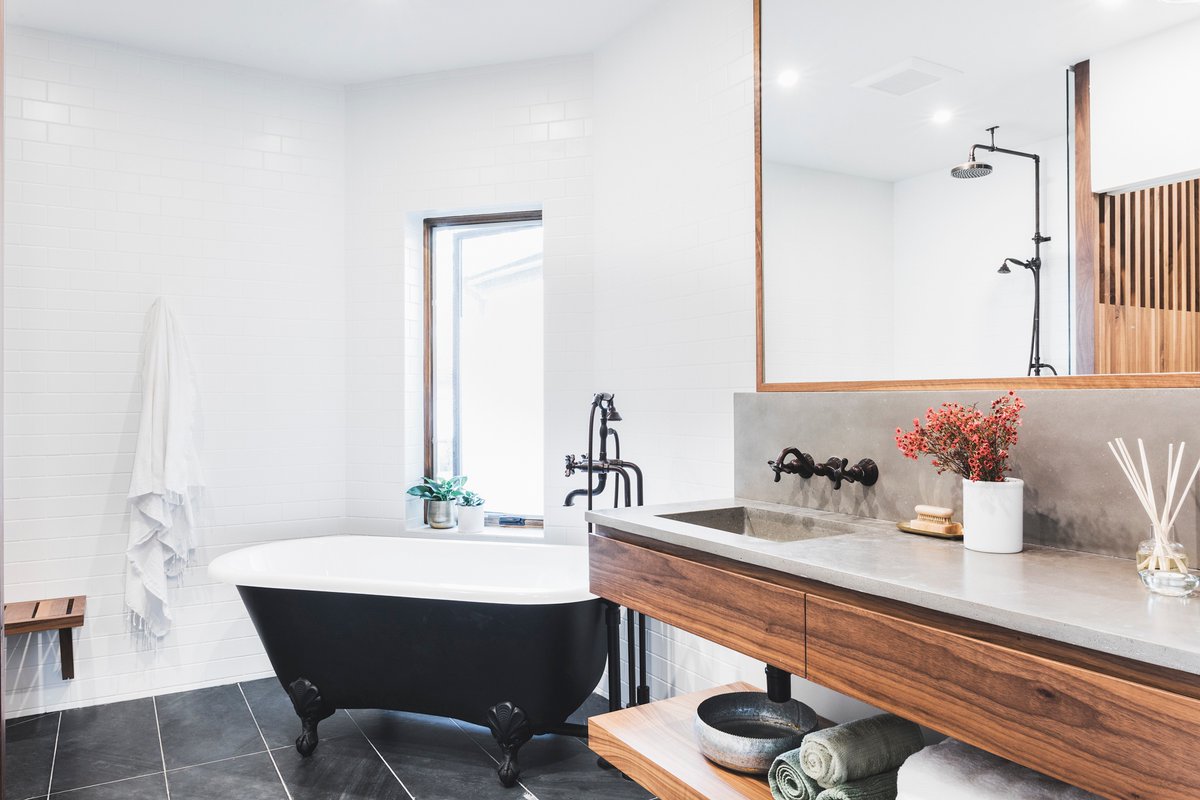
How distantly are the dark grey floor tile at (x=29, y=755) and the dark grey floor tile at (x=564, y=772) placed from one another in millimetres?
1438

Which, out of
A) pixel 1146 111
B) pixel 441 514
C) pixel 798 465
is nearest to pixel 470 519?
pixel 441 514

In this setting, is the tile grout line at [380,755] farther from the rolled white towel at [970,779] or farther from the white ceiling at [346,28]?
the white ceiling at [346,28]

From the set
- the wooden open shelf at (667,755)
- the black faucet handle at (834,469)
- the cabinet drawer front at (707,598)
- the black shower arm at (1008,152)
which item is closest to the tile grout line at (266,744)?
the wooden open shelf at (667,755)

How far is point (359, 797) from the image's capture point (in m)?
2.53

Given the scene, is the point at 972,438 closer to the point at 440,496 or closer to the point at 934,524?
the point at 934,524

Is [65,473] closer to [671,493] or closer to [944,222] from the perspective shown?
[671,493]

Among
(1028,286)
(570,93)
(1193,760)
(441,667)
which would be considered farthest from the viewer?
(570,93)

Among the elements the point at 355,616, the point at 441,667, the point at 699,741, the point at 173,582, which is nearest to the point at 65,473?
the point at 173,582

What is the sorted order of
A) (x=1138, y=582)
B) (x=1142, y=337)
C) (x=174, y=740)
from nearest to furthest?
1. (x=1138, y=582)
2. (x=1142, y=337)
3. (x=174, y=740)

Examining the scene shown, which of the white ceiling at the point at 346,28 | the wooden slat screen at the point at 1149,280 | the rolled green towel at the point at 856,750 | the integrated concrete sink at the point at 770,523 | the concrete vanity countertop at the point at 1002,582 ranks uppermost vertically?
the white ceiling at the point at 346,28

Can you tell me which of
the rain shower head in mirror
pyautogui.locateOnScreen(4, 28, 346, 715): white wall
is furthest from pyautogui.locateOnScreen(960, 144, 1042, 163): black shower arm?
pyautogui.locateOnScreen(4, 28, 346, 715): white wall

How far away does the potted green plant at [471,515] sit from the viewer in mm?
3779

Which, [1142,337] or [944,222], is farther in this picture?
[944,222]

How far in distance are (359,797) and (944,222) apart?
2.44 m
